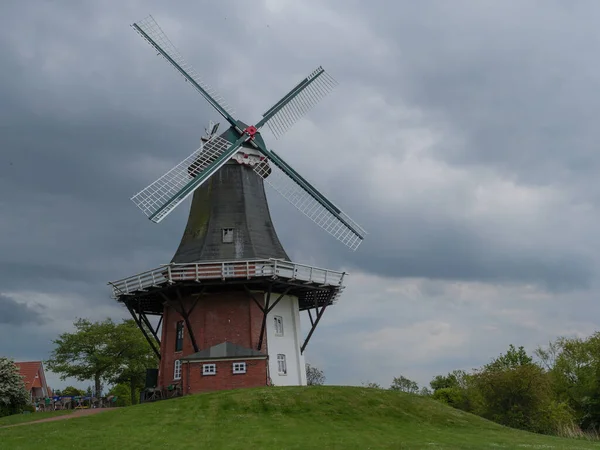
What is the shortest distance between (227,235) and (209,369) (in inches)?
268

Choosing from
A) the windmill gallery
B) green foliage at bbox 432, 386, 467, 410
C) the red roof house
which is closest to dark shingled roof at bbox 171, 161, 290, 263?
the windmill gallery

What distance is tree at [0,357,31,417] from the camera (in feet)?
101

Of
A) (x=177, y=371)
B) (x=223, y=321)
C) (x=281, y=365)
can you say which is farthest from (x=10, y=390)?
(x=281, y=365)

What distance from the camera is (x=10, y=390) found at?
31.0m

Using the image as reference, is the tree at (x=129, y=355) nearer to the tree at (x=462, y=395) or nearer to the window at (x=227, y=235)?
the window at (x=227, y=235)

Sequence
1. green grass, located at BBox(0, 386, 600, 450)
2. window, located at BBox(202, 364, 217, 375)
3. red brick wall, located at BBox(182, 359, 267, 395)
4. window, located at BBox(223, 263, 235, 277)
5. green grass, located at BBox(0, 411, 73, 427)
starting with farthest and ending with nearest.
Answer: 1. window, located at BBox(223, 263, 235, 277)
2. window, located at BBox(202, 364, 217, 375)
3. red brick wall, located at BBox(182, 359, 267, 395)
4. green grass, located at BBox(0, 411, 73, 427)
5. green grass, located at BBox(0, 386, 600, 450)

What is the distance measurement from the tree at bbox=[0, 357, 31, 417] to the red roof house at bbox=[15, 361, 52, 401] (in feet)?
62.3

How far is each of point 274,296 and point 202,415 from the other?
34.4 ft

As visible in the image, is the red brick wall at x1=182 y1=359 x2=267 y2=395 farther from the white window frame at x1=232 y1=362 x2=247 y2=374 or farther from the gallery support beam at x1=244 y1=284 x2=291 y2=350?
the gallery support beam at x1=244 y1=284 x2=291 y2=350

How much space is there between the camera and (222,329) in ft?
90.5

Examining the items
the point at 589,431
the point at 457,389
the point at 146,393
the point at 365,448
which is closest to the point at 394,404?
the point at 365,448

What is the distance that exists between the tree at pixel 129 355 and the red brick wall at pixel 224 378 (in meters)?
17.1

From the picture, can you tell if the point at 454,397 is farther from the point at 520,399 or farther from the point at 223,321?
the point at 223,321

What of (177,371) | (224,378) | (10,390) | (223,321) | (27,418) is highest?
(223,321)
